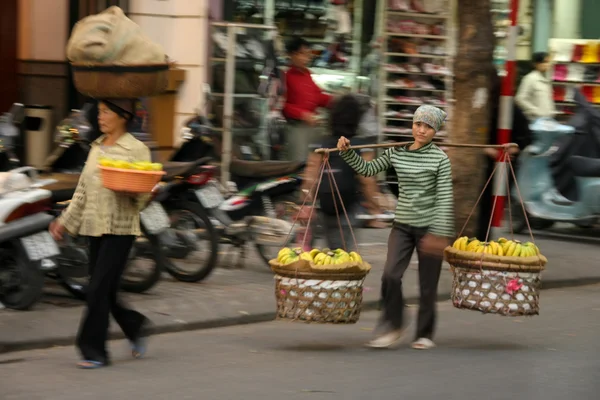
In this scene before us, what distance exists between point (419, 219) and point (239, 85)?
266 inches

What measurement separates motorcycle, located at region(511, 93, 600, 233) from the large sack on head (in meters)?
7.39

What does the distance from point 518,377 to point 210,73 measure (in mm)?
7834

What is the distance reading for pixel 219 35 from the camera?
1407 cm

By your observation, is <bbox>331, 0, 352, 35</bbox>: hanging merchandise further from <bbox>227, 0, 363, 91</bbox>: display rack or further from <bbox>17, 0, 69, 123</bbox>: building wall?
<bbox>17, 0, 69, 123</bbox>: building wall

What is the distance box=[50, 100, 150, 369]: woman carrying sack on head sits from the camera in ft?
22.3

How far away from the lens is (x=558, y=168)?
14.2 metres

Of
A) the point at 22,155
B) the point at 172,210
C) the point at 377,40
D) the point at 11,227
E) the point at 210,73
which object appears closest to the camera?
the point at 11,227

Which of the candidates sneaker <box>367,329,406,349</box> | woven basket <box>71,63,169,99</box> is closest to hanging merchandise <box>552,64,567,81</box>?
sneaker <box>367,329,406,349</box>

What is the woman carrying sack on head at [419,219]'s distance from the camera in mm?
7648

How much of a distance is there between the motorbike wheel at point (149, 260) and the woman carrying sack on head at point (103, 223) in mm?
2196

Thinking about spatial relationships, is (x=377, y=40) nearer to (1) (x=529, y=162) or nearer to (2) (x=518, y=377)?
(1) (x=529, y=162)

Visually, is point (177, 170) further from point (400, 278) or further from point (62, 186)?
point (400, 278)

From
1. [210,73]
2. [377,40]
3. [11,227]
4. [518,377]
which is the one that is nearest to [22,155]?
[210,73]

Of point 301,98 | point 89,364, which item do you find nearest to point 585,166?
point 301,98
